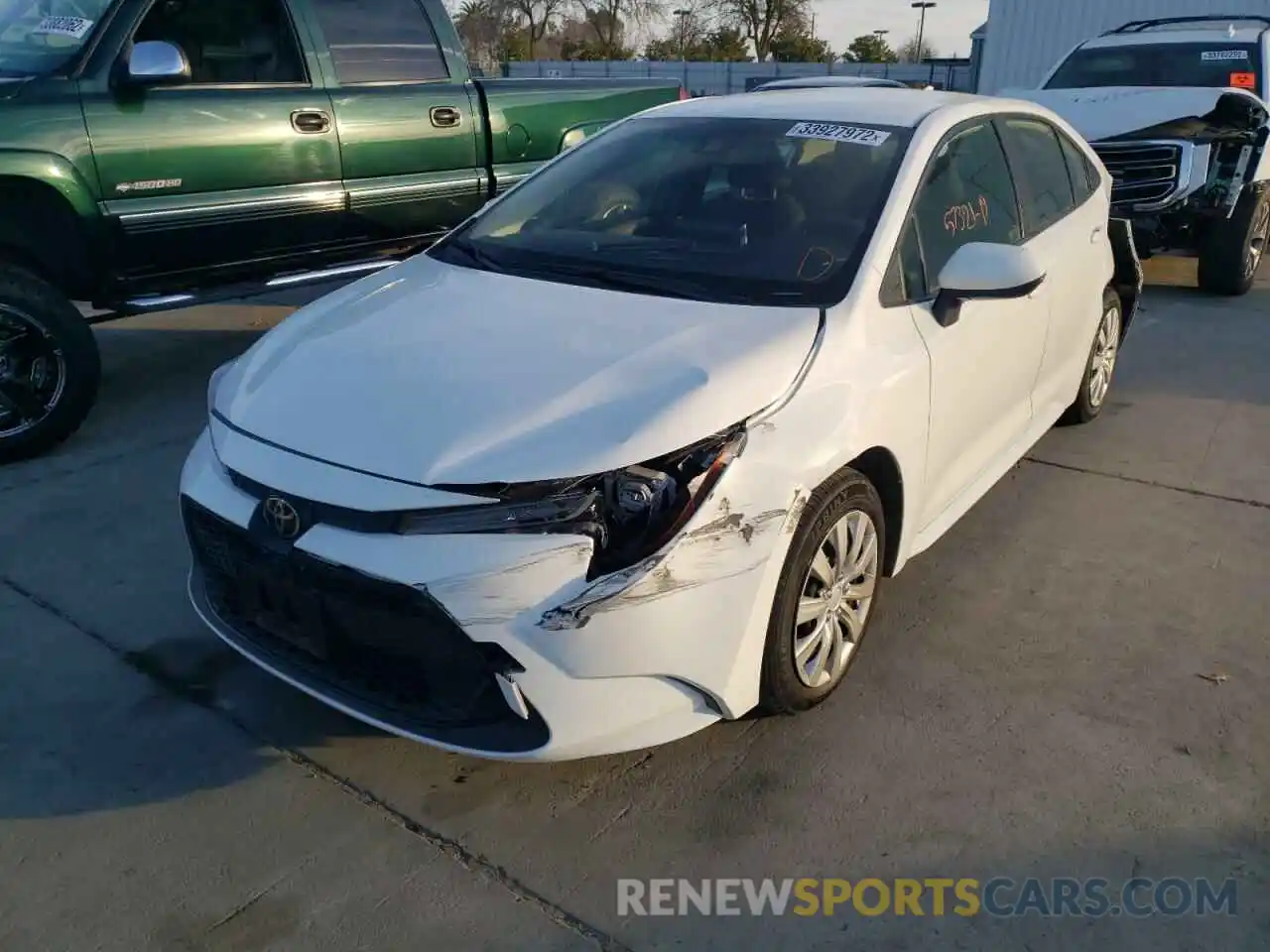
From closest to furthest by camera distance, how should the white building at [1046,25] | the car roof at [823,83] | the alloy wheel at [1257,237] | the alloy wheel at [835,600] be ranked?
the alloy wheel at [835,600] → the car roof at [823,83] → the alloy wheel at [1257,237] → the white building at [1046,25]

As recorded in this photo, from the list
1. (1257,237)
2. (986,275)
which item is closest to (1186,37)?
(1257,237)

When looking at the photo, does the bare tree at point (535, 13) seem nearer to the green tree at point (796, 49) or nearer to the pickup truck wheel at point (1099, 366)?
the green tree at point (796, 49)

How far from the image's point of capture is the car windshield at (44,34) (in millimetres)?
4883

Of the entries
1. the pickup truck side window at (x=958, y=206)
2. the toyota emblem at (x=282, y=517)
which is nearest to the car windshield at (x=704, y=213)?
the pickup truck side window at (x=958, y=206)

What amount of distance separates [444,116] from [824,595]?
4.43m

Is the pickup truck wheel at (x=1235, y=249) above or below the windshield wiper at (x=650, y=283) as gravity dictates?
below

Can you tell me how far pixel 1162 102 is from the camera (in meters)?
8.00

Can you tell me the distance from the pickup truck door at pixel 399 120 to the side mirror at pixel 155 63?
3.18 feet

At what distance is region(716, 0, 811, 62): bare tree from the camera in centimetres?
4559

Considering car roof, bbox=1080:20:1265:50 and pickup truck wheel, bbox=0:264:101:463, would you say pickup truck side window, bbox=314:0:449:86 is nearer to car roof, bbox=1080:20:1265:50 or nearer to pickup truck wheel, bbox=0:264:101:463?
pickup truck wheel, bbox=0:264:101:463

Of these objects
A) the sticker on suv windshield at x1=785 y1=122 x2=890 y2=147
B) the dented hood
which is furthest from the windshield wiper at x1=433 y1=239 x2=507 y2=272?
the dented hood

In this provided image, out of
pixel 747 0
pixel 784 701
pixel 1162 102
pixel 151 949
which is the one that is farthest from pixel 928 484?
pixel 747 0

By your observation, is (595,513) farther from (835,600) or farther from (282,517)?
(835,600)

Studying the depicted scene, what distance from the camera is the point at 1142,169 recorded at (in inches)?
304
